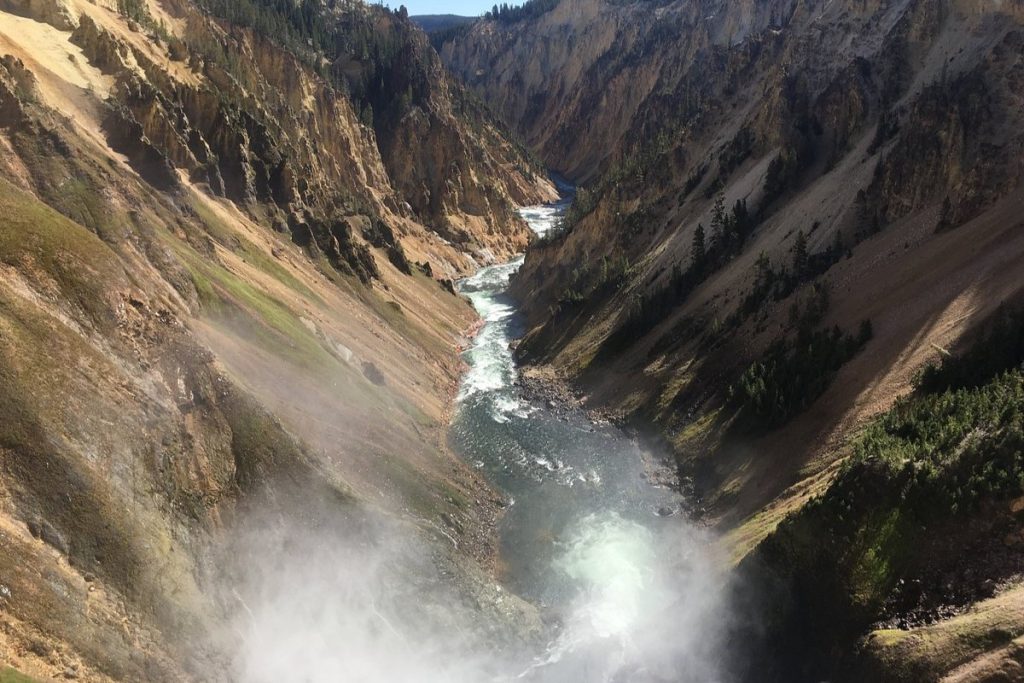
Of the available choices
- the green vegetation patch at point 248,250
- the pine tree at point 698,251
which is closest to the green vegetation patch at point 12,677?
the green vegetation patch at point 248,250

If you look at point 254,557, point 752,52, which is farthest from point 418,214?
point 254,557

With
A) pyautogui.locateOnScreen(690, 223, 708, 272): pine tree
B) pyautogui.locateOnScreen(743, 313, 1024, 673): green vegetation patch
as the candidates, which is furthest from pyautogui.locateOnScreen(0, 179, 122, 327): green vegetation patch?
pyautogui.locateOnScreen(690, 223, 708, 272): pine tree

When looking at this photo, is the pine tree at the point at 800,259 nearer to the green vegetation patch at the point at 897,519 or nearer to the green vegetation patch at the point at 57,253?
the green vegetation patch at the point at 897,519

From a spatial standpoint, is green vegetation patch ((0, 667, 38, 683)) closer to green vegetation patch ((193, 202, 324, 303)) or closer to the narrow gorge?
the narrow gorge

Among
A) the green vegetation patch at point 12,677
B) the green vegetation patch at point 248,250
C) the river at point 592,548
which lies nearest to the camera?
the green vegetation patch at point 12,677

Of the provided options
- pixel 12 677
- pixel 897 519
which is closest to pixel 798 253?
pixel 897 519

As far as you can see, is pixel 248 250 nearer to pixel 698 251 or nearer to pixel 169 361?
pixel 169 361
